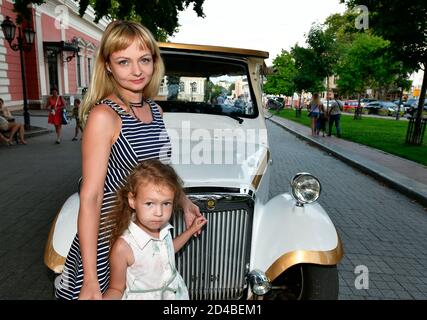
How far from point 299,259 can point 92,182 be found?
1.45 metres

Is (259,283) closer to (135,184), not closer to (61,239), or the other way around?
(135,184)

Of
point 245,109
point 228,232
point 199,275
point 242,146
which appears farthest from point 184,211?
point 245,109


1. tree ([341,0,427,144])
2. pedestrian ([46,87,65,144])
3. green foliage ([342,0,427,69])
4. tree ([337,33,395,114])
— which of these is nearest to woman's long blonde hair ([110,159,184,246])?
tree ([341,0,427,144])

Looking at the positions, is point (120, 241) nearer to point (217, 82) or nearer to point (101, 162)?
point (101, 162)

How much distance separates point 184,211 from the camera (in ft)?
6.96

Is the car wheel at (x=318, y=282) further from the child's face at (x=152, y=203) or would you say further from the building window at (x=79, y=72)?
the building window at (x=79, y=72)

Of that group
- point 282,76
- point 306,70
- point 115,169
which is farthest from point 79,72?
point 115,169

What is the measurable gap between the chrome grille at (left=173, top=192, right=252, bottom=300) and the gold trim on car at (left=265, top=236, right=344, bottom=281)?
24 cm

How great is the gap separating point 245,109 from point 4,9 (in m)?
20.6

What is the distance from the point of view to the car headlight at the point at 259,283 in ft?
7.34

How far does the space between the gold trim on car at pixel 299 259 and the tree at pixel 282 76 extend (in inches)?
1524

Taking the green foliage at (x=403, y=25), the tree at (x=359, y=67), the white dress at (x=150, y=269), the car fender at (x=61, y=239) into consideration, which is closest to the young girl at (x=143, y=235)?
the white dress at (x=150, y=269)

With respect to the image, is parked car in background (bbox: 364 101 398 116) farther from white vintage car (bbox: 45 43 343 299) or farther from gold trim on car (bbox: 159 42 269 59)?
white vintage car (bbox: 45 43 343 299)

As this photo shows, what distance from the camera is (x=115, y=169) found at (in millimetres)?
1642
